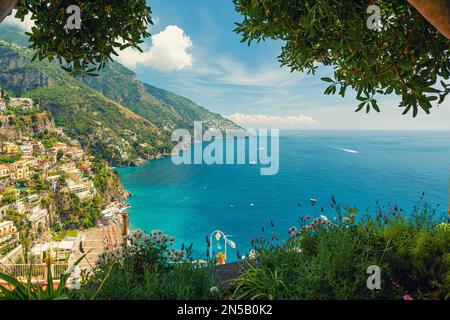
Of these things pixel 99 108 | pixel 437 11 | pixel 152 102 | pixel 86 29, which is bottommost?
pixel 437 11

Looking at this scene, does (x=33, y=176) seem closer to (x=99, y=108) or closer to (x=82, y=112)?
(x=82, y=112)

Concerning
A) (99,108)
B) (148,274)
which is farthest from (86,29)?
(99,108)

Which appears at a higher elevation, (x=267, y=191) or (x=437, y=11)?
(x=437, y=11)

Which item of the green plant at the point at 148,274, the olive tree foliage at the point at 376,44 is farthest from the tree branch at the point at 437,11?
the green plant at the point at 148,274

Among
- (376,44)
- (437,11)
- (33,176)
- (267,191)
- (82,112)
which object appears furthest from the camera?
(82,112)

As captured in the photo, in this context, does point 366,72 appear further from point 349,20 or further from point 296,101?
point 296,101

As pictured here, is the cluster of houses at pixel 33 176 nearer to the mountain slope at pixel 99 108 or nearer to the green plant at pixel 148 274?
the mountain slope at pixel 99 108
